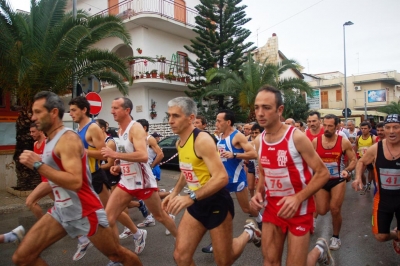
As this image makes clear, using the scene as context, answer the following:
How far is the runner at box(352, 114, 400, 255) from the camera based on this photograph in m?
3.97

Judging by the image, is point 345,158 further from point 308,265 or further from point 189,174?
point 189,174

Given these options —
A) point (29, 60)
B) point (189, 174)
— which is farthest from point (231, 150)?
point (29, 60)

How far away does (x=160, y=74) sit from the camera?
20.2 meters

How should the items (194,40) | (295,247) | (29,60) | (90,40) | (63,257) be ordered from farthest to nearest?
1. (194,40)
2. (90,40)
3. (29,60)
4. (63,257)
5. (295,247)

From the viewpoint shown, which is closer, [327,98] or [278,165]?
[278,165]

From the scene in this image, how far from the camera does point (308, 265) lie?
10.5 ft

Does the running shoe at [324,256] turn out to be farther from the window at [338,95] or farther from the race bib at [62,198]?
the window at [338,95]

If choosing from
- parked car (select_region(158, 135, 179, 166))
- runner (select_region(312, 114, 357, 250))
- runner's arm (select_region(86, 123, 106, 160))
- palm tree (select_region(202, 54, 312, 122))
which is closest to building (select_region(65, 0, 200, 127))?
palm tree (select_region(202, 54, 312, 122))

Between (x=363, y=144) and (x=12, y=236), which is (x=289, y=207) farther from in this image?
(x=363, y=144)

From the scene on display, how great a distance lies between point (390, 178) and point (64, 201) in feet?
12.1

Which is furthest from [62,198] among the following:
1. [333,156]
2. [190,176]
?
[333,156]

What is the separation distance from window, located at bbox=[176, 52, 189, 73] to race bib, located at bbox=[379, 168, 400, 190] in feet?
63.2

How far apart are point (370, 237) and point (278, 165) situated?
11.3 ft

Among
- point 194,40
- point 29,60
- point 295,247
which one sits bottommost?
point 295,247
